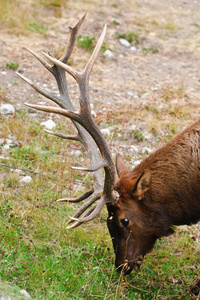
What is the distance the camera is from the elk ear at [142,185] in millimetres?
3746

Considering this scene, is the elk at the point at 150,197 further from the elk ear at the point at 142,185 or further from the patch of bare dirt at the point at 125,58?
the patch of bare dirt at the point at 125,58

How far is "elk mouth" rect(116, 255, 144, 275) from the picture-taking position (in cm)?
400

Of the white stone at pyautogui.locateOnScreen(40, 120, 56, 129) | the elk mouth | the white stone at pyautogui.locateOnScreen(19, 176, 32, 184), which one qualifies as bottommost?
the white stone at pyautogui.locateOnScreen(40, 120, 56, 129)

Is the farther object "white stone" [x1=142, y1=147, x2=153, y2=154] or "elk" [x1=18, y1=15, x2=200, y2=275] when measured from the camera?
"white stone" [x1=142, y1=147, x2=153, y2=154]

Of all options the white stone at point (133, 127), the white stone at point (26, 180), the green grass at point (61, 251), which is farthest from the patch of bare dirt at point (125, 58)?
the white stone at point (26, 180)

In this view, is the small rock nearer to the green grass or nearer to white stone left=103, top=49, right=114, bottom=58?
white stone left=103, top=49, right=114, bottom=58

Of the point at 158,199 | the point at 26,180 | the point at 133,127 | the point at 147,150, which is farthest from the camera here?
the point at 133,127

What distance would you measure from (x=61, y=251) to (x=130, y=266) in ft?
2.35

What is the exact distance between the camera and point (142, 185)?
3.86 metres

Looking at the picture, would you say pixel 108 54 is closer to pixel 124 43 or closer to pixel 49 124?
pixel 124 43

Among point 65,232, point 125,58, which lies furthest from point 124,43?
point 65,232

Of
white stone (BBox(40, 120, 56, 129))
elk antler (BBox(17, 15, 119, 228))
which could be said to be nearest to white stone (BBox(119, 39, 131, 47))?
white stone (BBox(40, 120, 56, 129))

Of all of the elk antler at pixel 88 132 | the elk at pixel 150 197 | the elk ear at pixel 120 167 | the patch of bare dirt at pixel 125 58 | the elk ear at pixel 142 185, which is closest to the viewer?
the elk antler at pixel 88 132

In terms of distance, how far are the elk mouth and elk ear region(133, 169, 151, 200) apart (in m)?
0.63
